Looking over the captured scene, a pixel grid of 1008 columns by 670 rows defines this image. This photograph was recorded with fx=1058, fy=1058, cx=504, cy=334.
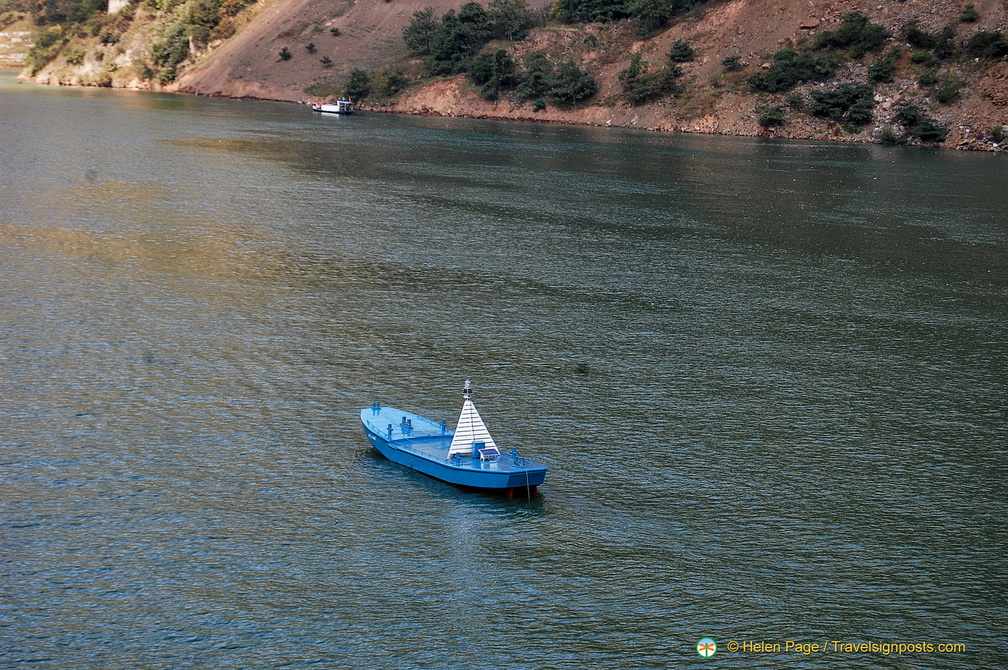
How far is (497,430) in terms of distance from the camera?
1540 inches

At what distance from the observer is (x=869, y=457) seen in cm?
3825

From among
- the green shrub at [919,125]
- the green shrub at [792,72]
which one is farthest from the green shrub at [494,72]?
the green shrub at [919,125]

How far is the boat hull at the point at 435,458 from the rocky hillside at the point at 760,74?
114628mm

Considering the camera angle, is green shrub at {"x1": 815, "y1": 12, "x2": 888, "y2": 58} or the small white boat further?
the small white boat

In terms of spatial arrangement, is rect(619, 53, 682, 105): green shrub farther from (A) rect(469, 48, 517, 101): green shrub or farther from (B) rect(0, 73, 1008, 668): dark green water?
(B) rect(0, 73, 1008, 668): dark green water

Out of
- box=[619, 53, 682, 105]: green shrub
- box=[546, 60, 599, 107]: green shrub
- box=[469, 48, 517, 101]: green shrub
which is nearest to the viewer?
box=[619, 53, 682, 105]: green shrub

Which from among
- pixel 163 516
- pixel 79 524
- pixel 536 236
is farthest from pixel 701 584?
pixel 536 236

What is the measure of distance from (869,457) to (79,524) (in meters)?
26.7

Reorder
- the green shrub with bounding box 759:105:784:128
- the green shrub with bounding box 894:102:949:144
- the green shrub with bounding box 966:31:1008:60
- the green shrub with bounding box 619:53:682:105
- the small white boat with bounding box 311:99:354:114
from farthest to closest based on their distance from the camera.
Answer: the small white boat with bounding box 311:99:354:114
the green shrub with bounding box 619:53:682:105
the green shrub with bounding box 759:105:784:128
the green shrub with bounding box 966:31:1008:60
the green shrub with bounding box 894:102:949:144

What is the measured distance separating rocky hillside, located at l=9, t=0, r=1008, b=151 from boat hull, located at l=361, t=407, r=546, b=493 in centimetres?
11463

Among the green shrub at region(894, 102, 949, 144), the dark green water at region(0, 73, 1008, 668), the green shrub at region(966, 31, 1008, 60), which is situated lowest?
the dark green water at region(0, 73, 1008, 668)

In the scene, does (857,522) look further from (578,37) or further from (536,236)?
(578,37)

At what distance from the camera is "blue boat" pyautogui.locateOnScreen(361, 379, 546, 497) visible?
33.5m

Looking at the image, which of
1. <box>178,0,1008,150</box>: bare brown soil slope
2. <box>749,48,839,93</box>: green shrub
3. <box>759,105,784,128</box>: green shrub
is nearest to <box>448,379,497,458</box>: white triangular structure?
<box>178,0,1008,150</box>: bare brown soil slope
